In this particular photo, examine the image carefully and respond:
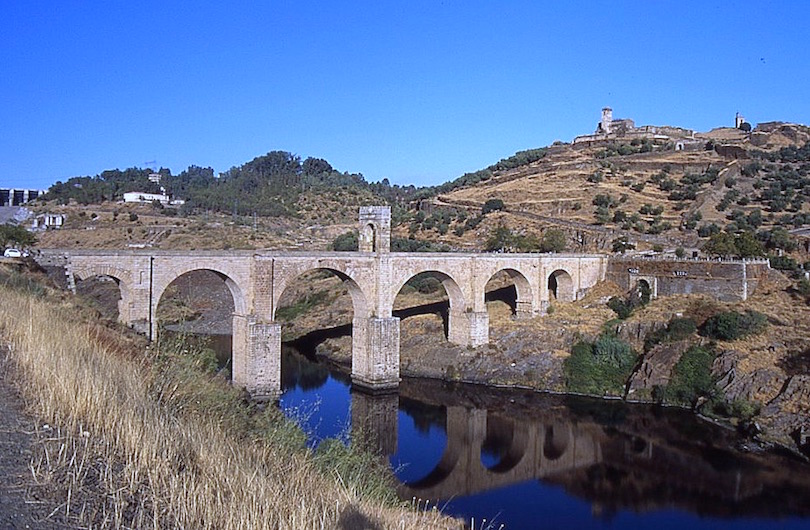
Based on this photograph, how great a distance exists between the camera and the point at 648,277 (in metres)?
30.9

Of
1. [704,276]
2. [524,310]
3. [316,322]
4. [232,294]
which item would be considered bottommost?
[316,322]

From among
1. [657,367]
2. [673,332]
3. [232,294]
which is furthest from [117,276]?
[673,332]

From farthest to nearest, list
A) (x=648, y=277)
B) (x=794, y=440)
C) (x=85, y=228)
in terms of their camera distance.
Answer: (x=85, y=228), (x=648, y=277), (x=794, y=440)

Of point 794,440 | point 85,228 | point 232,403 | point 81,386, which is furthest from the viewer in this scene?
point 85,228

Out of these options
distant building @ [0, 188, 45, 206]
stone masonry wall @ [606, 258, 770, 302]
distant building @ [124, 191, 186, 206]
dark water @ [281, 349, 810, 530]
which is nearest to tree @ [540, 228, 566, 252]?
stone masonry wall @ [606, 258, 770, 302]

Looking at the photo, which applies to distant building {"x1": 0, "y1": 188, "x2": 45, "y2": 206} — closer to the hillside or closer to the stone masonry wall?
the hillside

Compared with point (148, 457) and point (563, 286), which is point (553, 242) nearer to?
point (563, 286)

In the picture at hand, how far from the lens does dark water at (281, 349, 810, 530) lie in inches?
615

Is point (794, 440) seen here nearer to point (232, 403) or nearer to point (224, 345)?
point (232, 403)

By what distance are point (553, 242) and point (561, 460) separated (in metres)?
20.6

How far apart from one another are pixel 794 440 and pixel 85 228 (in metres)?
44.1

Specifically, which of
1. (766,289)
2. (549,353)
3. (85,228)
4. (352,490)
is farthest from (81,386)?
(85,228)

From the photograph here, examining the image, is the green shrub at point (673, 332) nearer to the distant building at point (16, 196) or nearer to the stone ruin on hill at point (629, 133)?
the stone ruin on hill at point (629, 133)

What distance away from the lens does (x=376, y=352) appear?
25.1 meters
